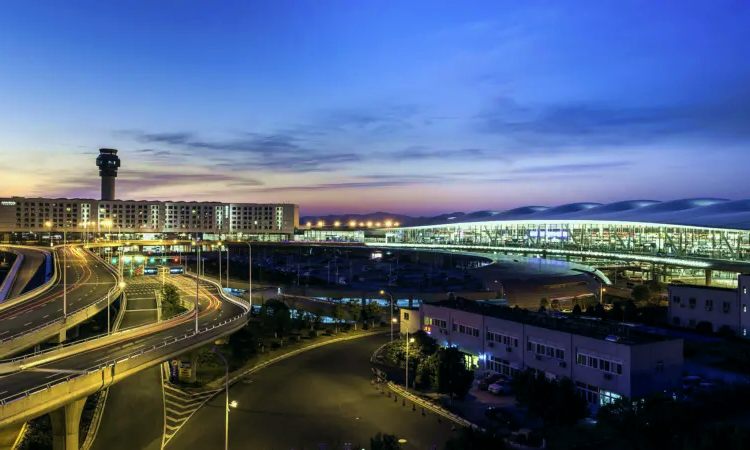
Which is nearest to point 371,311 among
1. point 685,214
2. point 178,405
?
point 178,405

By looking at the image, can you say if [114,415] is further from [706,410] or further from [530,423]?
[706,410]

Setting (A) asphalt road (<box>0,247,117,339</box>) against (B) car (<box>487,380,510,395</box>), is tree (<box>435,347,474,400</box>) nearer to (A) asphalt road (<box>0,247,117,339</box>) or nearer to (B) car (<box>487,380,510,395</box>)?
(B) car (<box>487,380,510,395</box>)

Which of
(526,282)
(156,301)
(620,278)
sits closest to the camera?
(156,301)

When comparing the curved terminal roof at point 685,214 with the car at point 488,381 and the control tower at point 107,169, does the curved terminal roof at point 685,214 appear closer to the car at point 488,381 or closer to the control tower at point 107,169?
the car at point 488,381

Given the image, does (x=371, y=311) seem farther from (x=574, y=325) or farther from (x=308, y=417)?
(x=308, y=417)

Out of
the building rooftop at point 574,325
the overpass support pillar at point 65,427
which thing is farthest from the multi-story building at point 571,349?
the overpass support pillar at point 65,427

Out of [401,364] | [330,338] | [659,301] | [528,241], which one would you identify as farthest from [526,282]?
[528,241]

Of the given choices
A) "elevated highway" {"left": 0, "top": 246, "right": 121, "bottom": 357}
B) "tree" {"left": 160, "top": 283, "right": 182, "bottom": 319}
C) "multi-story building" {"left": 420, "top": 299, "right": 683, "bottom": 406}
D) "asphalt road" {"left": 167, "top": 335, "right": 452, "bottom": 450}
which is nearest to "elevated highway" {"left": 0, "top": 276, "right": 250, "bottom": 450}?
"elevated highway" {"left": 0, "top": 246, "right": 121, "bottom": 357}
